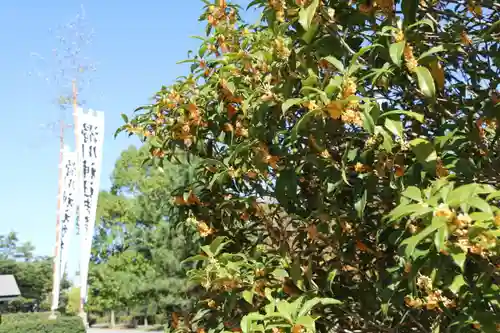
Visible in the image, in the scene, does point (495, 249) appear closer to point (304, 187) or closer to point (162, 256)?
point (304, 187)

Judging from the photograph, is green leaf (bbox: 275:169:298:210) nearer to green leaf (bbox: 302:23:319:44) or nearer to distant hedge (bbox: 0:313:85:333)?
green leaf (bbox: 302:23:319:44)

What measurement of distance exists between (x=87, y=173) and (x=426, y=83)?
53.9ft

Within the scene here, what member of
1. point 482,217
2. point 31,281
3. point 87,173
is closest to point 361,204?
point 482,217

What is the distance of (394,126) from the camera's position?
1.33m

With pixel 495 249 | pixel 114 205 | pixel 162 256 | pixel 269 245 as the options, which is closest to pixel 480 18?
pixel 495 249

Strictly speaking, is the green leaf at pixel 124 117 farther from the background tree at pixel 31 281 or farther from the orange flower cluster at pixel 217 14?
the background tree at pixel 31 281

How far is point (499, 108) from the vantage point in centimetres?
153

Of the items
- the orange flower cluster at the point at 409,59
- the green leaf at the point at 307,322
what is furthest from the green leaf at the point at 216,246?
the orange flower cluster at the point at 409,59

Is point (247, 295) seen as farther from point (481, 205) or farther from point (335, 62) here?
point (481, 205)

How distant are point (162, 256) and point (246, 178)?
10153mm

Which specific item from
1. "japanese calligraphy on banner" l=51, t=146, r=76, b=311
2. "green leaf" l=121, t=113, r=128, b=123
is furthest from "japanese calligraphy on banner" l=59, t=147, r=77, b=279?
"green leaf" l=121, t=113, r=128, b=123

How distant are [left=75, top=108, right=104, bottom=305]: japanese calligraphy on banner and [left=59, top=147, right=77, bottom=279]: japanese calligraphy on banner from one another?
0.44m

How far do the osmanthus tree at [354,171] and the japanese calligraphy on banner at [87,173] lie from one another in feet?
48.6

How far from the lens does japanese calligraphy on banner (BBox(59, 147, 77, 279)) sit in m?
17.4
